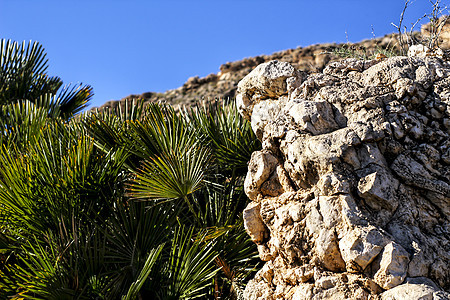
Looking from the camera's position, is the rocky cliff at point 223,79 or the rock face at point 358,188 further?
the rocky cliff at point 223,79

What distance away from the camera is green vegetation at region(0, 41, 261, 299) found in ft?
13.0

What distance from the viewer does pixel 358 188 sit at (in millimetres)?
3223

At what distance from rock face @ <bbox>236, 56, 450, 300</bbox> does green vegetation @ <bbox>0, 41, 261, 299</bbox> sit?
0.74 m

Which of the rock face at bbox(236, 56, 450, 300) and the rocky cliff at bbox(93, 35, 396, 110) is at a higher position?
the rocky cliff at bbox(93, 35, 396, 110)

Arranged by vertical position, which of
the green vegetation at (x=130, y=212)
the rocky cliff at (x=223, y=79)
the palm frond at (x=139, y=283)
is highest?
the rocky cliff at (x=223, y=79)

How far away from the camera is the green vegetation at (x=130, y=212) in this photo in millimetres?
3977

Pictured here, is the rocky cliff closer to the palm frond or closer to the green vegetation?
the green vegetation

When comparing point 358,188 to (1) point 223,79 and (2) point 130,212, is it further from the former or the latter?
(1) point 223,79

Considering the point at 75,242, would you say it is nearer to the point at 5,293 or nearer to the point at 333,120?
the point at 5,293

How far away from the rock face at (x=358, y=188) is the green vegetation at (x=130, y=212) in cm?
74

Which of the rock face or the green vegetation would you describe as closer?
the rock face

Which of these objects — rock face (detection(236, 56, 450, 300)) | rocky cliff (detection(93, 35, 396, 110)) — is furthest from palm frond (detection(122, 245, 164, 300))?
rocky cliff (detection(93, 35, 396, 110))

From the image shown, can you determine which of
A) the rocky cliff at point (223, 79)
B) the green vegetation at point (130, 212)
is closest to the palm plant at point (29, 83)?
the green vegetation at point (130, 212)

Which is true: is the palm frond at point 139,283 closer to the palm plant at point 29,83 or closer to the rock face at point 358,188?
the rock face at point 358,188
